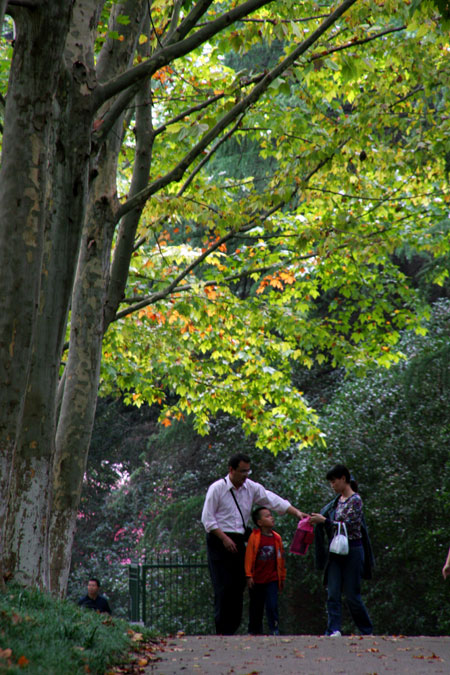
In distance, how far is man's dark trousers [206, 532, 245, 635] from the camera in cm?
812

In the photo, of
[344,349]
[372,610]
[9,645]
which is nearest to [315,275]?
[344,349]

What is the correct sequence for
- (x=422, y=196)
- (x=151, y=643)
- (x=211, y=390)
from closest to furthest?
1. (x=151, y=643)
2. (x=422, y=196)
3. (x=211, y=390)

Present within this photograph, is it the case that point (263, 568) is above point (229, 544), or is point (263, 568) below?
below

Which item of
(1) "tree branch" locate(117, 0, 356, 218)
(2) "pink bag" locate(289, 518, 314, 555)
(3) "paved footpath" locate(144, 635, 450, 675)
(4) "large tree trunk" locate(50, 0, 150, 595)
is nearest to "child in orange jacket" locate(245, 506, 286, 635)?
(2) "pink bag" locate(289, 518, 314, 555)

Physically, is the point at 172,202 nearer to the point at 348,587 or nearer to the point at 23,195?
the point at 23,195

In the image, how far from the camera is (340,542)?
8000 millimetres

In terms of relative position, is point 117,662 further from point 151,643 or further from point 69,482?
point 69,482

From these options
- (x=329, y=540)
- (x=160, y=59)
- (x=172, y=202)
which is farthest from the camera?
(x=172, y=202)

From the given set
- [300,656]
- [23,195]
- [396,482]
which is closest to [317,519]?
[300,656]

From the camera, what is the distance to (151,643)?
6777mm

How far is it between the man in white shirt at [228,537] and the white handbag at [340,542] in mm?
524

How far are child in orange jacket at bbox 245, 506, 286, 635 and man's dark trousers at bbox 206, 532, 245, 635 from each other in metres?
0.14

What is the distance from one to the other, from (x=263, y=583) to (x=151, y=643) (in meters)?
1.81

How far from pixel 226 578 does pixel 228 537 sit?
1.45ft
